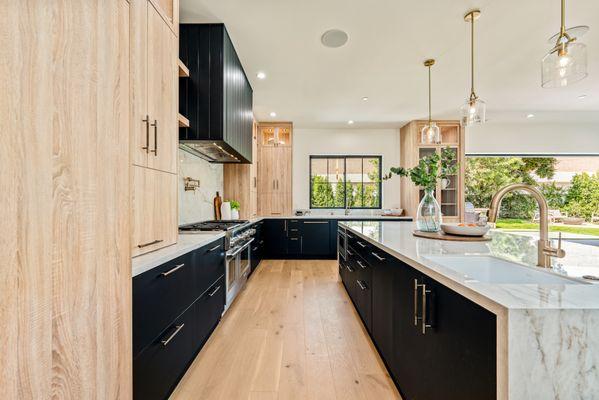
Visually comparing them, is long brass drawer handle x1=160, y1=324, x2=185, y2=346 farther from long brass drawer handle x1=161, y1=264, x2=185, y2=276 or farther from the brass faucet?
the brass faucet

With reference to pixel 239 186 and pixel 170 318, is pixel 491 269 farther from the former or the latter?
pixel 239 186

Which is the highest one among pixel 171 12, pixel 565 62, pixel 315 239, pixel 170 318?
pixel 171 12

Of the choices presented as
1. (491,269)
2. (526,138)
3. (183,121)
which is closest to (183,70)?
(183,121)

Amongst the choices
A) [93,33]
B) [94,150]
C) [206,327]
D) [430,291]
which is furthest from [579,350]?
[206,327]

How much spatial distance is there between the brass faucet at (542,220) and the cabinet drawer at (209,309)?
6.19ft

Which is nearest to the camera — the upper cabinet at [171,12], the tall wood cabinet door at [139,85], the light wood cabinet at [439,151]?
the tall wood cabinet door at [139,85]

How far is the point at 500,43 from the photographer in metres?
2.81

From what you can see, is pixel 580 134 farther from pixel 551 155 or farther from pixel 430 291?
pixel 430 291

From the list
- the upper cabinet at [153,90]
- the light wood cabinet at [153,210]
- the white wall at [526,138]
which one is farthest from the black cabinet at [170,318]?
the white wall at [526,138]

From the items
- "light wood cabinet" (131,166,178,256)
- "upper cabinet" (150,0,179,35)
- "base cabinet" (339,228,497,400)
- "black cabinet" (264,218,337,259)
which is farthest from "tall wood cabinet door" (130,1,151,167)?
"black cabinet" (264,218,337,259)

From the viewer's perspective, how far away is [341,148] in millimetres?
6176

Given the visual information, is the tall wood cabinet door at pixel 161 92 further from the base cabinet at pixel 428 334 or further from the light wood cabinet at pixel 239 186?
the light wood cabinet at pixel 239 186

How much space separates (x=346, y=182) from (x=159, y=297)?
5.15m

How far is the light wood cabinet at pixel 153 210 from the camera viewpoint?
1430 millimetres
